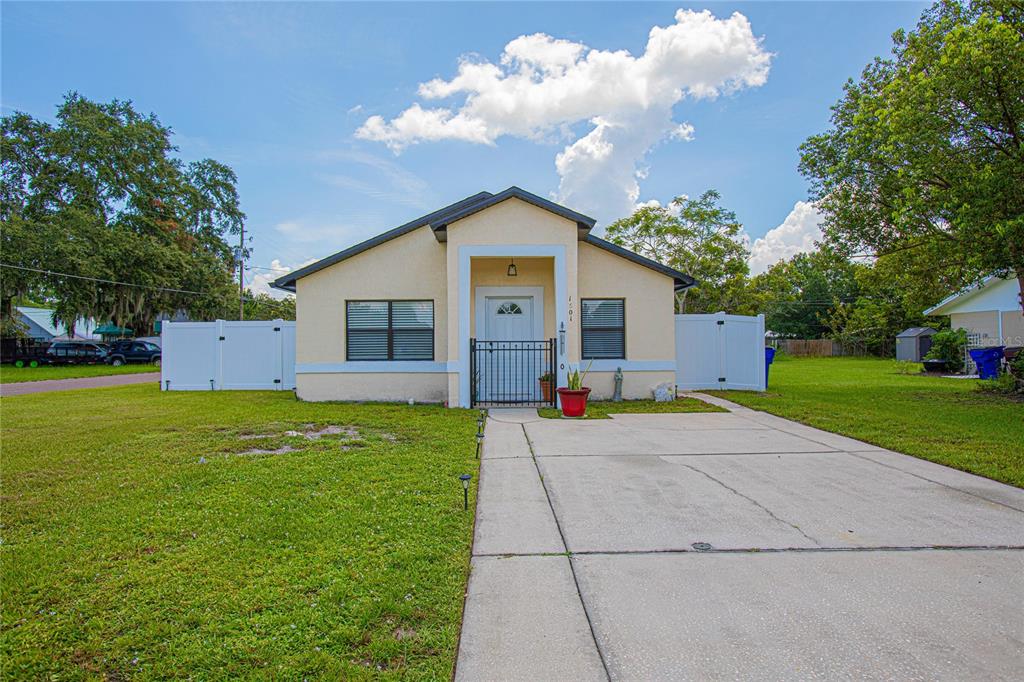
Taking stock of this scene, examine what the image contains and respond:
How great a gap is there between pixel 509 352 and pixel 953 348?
18385 millimetres

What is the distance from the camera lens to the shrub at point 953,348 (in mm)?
19938

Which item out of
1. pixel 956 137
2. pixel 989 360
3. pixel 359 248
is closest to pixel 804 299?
pixel 989 360

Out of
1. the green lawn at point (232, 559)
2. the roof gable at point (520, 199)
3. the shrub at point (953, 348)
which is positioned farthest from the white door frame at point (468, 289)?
the shrub at point (953, 348)


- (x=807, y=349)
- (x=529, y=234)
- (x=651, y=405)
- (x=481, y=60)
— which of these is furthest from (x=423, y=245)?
(x=807, y=349)

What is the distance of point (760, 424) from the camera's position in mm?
8633

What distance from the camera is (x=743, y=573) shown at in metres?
3.13

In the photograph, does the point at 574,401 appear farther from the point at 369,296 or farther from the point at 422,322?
the point at 369,296

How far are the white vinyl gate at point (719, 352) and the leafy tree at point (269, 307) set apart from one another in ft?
132

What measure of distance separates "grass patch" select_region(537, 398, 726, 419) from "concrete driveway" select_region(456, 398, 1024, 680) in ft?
12.7

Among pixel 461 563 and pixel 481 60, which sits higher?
pixel 481 60

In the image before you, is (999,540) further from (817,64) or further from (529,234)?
(817,64)

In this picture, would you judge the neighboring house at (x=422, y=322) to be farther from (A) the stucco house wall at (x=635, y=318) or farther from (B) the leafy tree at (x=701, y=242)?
(B) the leafy tree at (x=701, y=242)

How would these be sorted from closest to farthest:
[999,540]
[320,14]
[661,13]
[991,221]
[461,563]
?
[461,563] → [999,540] → [991,221] → [320,14] → [661,13]

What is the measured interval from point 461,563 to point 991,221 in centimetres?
1149
